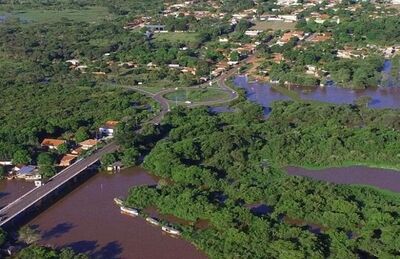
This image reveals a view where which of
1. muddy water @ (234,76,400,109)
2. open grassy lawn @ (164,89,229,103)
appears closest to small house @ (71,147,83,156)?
open grassy lawn @ (164,89,229,103)

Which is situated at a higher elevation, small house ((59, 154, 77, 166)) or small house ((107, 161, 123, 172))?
small house ((59, 154, 77, 166))

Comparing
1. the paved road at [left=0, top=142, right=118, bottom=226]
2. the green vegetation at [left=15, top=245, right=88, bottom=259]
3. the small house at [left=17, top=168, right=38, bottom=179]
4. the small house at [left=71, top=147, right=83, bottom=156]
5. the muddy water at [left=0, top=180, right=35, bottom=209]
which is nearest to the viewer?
the green vegetation at [left=15, top=245, right=88, bottom=259]

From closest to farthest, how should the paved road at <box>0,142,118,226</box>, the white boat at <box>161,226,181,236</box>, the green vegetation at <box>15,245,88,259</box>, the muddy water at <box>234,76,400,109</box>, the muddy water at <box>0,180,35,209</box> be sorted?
the green vegetation at <box>15,245,88,259</box> < the white boat at <box>161,226,181,236</box> < the paved road at <box>0,142,118,226</box> < the muddy water at <box>0,180,35,209</box> < the muddy water at <box>234,76,400,109</box>

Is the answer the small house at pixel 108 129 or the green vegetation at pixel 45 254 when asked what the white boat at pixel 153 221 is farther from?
the small house at pixel 108 129

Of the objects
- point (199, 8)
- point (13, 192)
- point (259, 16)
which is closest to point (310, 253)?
point (13, 192)

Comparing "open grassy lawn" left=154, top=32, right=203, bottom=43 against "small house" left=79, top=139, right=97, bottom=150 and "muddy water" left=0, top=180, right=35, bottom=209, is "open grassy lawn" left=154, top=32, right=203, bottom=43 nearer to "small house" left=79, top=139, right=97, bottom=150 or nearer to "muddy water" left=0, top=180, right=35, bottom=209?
"small house" left=79, top=139, right=97, bottom=150

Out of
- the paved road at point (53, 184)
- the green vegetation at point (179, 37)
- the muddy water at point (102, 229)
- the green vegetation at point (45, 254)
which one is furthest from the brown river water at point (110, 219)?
the green vegetation at point (179, 37)

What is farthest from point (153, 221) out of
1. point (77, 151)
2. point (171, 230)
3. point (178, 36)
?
point (178, 36)
